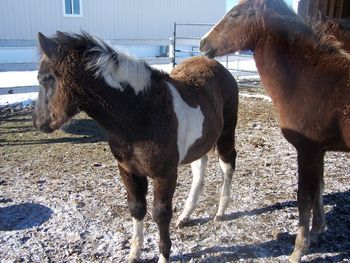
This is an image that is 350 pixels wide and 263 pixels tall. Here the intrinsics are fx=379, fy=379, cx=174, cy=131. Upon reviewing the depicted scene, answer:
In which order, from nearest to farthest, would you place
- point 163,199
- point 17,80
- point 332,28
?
point 163,199, point 332,28, point 17,80

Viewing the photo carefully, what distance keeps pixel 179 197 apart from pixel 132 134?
167 cm

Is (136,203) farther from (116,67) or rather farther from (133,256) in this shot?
(116,67)

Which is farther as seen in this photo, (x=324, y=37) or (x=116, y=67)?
(x=324, y=37)

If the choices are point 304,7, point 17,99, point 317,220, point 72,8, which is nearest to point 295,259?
point 317,220

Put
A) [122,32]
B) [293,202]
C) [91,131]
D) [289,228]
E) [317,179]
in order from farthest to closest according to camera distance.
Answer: [122,32]
[91,131]
[293,202]
[289,228]
[317,179]

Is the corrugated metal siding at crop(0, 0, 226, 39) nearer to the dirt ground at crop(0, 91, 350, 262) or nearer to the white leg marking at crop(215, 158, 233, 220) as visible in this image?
the dirt ground at crop(0, 91, 350, 262)

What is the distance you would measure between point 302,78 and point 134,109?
4.09ft

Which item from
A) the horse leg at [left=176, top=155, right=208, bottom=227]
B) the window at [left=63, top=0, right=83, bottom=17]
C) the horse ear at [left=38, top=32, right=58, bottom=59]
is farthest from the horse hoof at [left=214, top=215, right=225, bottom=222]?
the window at [left=63, top=0, right=83, bottom=17]

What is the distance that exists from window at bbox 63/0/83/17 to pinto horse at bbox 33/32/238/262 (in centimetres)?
1245

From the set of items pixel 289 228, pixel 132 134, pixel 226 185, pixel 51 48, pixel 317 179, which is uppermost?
pixel 51 48

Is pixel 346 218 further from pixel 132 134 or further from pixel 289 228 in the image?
pixel 132 134

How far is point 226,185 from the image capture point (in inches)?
143

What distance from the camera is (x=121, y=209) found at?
146 inches

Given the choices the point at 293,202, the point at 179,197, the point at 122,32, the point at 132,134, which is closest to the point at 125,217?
the point at 179,197
